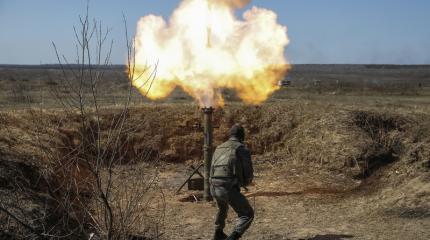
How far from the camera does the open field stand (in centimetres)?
968

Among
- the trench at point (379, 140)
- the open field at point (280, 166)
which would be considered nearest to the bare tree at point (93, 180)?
the open field at point (280, 166)

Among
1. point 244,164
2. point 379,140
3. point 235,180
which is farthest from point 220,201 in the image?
point 379,140

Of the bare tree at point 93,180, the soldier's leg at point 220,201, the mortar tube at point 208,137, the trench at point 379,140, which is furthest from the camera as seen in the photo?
the trench at point 379,140

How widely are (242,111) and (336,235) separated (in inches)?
374

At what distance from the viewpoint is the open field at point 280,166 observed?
9.68m

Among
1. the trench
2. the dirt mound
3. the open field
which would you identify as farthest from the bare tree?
the trench

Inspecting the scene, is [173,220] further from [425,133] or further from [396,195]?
[425,133]

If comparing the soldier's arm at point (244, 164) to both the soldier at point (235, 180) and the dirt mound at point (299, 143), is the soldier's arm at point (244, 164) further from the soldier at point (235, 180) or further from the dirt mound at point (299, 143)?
the dirt mound at point (299, 143)

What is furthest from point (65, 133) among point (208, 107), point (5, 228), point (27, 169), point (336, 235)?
point (336, 235)

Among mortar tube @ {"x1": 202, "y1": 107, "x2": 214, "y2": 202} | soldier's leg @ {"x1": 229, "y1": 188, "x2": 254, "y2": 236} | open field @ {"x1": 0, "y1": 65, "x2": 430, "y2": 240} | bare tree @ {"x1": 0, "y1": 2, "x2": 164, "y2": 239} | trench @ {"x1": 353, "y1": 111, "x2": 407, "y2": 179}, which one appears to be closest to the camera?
bare tree @ {"x1": 0, "y1": 2, "x2": 164, "y2": 239}

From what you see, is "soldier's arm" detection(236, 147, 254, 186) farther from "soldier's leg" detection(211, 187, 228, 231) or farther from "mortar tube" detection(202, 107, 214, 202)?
"mortar tube" detection(202, 107, 214, 202)

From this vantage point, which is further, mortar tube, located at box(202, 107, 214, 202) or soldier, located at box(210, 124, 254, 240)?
mortar tube, located at box(202, 107, 214, 202)

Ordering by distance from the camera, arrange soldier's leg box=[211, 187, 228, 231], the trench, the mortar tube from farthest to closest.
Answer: the trench < the mortar tube < soldier's leg box=[211, 187, 228, 231]

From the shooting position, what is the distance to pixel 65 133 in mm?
16250
